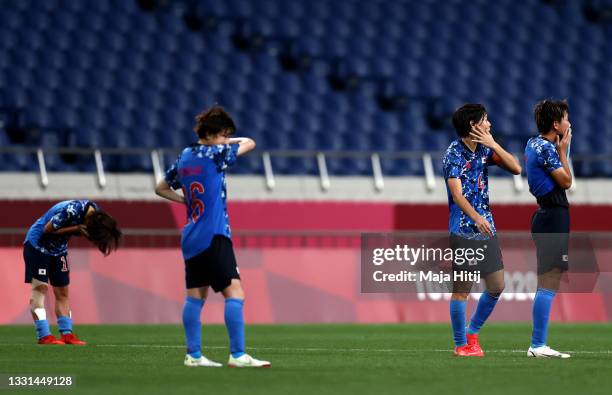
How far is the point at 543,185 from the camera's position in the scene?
1086cm

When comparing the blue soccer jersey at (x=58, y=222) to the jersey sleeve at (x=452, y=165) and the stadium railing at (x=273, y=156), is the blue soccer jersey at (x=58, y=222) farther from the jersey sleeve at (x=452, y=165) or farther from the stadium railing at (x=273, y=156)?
the stadium railing at (x=273, y=156)

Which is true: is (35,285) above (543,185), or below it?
below

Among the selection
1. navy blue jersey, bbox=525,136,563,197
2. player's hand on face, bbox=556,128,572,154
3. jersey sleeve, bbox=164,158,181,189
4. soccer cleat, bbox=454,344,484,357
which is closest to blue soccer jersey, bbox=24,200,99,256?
jersey sleeve, bbox=164,158,181,189

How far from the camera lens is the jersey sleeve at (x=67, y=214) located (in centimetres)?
1241


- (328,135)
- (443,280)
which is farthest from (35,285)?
(328,135)

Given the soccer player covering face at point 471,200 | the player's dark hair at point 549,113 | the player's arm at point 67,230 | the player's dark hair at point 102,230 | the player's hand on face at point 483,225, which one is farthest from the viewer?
the player's arm at point 67,230

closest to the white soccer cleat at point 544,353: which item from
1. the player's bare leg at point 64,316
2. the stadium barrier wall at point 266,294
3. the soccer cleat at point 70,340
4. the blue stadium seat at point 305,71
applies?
the soccer cleat at point 70,340

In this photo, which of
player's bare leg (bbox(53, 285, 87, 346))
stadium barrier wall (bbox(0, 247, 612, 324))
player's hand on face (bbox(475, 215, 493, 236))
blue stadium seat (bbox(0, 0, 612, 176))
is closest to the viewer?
player's hand on face (bbox(475, 215, 493, 236))

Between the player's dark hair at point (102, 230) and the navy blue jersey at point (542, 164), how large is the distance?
369 cm

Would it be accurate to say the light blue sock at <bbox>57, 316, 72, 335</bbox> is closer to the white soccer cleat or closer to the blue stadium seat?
the white soccer cleat

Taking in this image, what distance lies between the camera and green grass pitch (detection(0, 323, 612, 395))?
797cm

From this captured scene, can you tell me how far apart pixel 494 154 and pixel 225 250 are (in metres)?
2.68

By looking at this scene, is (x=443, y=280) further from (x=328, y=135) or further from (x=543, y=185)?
(x=543, y=185)

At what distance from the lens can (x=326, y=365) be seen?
9797 millimetres
